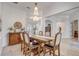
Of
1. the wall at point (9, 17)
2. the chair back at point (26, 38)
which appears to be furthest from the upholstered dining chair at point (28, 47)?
the wall at point (9, 17)

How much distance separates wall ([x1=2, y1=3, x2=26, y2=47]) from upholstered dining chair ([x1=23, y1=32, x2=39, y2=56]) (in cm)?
32

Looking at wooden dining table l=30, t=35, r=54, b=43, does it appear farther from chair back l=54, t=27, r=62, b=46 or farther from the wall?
the wall

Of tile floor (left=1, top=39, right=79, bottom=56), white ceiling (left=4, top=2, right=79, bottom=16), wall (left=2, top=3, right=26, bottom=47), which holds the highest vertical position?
white ceiling (left=4, top=2, right=79, bottom=16)

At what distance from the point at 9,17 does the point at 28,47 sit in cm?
69

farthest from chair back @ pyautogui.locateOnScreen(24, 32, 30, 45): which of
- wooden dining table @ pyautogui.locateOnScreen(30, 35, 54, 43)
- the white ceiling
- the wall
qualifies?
the white ceiling

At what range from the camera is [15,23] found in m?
1.93

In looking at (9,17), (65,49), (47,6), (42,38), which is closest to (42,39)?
(42,38)

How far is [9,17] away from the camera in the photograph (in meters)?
1.91

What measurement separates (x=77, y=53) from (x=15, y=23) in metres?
1.32

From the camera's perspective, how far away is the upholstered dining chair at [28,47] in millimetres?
1960

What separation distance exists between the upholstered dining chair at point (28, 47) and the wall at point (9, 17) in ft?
1.04

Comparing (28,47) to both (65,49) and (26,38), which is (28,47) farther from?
(65,49)

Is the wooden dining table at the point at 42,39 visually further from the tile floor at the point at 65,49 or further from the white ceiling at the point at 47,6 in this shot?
the white ceiling at the point at 47,6

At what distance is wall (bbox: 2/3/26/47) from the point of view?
1899 millimetres
